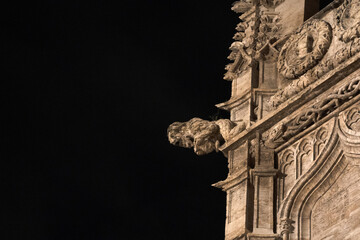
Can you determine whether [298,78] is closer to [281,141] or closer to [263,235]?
[281,141]

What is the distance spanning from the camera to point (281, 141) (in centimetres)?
2320

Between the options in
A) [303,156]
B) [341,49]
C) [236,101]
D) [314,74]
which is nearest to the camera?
[341,49]

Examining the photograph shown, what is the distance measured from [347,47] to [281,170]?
2.16 metres

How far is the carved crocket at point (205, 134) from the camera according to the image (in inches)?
950

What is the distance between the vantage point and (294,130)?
22953 millimetres

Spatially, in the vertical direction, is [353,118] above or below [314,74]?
below

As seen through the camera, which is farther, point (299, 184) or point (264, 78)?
point (264, 78)

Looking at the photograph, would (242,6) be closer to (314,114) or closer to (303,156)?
(314,114)

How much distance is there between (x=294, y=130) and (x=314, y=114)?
0.49 meters

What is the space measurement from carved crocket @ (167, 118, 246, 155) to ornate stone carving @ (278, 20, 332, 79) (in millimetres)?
1172

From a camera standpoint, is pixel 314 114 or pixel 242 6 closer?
pixel 314 114

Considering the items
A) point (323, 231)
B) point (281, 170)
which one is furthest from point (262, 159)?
point (323, 231)

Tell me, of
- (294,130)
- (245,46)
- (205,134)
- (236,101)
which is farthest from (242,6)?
(294,130)

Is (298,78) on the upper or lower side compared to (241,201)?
upper
